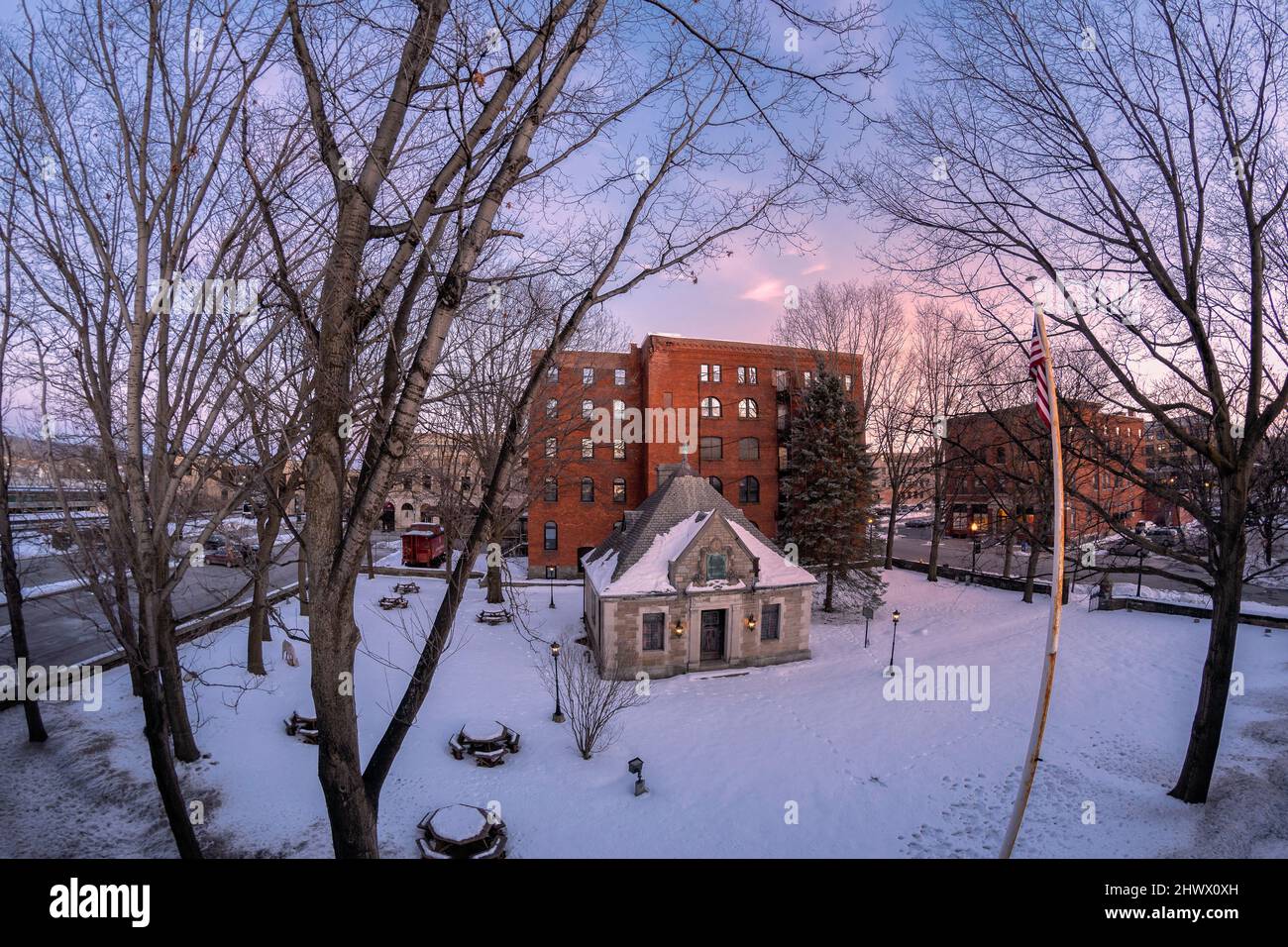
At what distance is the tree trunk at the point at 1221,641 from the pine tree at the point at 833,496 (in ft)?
56.8

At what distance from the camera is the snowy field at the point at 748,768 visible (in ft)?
29.9

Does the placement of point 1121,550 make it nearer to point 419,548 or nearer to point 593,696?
point 593,696

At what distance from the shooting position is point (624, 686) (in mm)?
16766

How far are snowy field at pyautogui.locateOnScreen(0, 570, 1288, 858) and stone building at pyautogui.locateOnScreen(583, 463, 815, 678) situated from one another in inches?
43.9

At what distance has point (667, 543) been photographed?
65.1 feet

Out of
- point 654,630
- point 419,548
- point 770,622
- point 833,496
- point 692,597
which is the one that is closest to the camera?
point 654,630

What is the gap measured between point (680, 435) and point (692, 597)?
51.0 feet

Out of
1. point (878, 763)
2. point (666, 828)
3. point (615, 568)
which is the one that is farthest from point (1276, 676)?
point (615, 568)

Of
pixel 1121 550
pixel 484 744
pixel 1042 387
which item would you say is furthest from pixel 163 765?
pixel 1121 550

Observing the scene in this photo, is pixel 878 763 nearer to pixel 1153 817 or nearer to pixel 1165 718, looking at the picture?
pixel 1153 817

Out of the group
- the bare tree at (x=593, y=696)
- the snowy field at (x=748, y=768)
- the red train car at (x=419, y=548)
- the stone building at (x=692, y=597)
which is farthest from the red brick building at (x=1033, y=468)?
the red train car at (x=419, y=548)

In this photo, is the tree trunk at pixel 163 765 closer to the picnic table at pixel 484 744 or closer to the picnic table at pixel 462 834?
the picnic table at pixel 462 834

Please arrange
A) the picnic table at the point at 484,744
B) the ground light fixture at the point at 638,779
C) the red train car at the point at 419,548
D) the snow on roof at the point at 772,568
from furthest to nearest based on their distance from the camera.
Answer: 1. the red train car at the point at 419,548
2. the snow on roof at the point at 772,568
3. the picnic table at the point at 484,744
4. the ground light fixture at the point at 638,779
